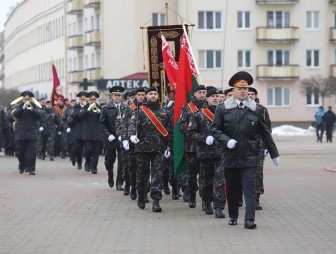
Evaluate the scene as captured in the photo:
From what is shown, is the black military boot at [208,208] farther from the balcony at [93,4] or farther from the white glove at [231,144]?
the balcony at [93,4]

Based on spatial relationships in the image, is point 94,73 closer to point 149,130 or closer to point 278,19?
point 278,19

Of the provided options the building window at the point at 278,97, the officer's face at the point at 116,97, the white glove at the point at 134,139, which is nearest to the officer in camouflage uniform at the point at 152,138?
the white glove at the point at 134,139

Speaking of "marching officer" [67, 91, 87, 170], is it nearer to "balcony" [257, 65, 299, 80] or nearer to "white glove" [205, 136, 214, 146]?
"white glove" [205, 136, 214, 146]

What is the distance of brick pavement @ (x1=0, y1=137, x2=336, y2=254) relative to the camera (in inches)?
460

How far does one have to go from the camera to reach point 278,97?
2785 inches

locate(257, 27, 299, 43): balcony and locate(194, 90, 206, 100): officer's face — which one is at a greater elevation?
locate(257, 27, 299, 43): balcony

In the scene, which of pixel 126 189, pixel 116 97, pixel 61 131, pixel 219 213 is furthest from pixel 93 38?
pixel 219 213

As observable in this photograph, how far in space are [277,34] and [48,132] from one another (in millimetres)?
38560

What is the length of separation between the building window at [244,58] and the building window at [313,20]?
449 cm

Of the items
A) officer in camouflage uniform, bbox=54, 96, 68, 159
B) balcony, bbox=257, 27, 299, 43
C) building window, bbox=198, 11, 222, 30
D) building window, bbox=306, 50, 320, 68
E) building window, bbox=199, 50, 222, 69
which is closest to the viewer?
officer in camouflage uniform, bbox=54, 96, 68, 159

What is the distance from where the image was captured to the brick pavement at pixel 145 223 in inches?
460

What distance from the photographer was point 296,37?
69.2 meters

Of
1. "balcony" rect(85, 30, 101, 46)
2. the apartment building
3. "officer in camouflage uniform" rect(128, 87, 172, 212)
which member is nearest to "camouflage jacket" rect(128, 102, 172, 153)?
"officer in camouflage uniform" rect(128, 87, 172, 212)

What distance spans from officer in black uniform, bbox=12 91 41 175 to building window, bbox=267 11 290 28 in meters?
47.1
